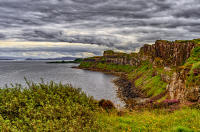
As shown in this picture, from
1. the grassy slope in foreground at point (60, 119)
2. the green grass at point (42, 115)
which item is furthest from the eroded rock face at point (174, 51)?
the green grass at point (42, 115)

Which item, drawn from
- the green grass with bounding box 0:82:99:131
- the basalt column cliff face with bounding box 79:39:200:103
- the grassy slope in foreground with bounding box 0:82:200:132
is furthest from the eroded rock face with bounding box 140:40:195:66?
the green grass with bounding box 0:82:99:131

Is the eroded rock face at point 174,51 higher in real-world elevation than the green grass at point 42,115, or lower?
higher

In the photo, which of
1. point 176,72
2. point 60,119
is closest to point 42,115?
point 60,119

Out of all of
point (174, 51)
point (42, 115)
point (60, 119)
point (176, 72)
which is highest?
point (174, 51)

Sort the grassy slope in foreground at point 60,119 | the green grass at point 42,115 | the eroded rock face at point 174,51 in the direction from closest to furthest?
the green grass at point 42,115 → the grassy slope in foreground at point 60,119 → the eroded rock face at point 174,51

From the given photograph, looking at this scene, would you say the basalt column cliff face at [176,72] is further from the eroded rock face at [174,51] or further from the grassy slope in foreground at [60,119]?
the grassy slope in foreground at [60,119]

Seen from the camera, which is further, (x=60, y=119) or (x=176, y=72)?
(x=176, y=72)

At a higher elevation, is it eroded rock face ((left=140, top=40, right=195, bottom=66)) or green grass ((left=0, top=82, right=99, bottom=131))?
eroded rock face ((left=140, top=40, right=195, bottom=66))

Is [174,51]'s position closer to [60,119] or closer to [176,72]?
[176,72]

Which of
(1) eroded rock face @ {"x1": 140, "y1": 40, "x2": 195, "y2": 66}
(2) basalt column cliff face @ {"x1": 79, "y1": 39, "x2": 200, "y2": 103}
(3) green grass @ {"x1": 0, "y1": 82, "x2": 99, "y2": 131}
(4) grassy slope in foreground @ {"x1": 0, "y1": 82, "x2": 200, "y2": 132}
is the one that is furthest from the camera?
(1) eroded rock face @ {"x1": 140, "y1": 40, "x2": 195, "y2": 66}

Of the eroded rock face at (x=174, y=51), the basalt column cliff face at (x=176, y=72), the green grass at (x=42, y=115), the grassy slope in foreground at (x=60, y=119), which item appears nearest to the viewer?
the green grass at (x=42, y=115)

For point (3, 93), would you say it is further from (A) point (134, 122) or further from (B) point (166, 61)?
(B) point (166, 61)

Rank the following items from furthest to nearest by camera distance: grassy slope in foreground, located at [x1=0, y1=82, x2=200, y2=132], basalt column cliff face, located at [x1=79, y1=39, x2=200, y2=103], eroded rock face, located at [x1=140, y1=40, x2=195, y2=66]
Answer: eroded rock face, located at [x1=140, y1=40, x2=195, y2=66]
basalt column cliff face, located at [x1=79, y1=39, x2=200, y2=103]
grassy slope in foreground, located at [x1=0, y1=82, x2=200, y2=132]

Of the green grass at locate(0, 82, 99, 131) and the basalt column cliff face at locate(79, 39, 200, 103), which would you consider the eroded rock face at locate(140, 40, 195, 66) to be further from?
the green grass at locate(0, 82, 99, 131)
